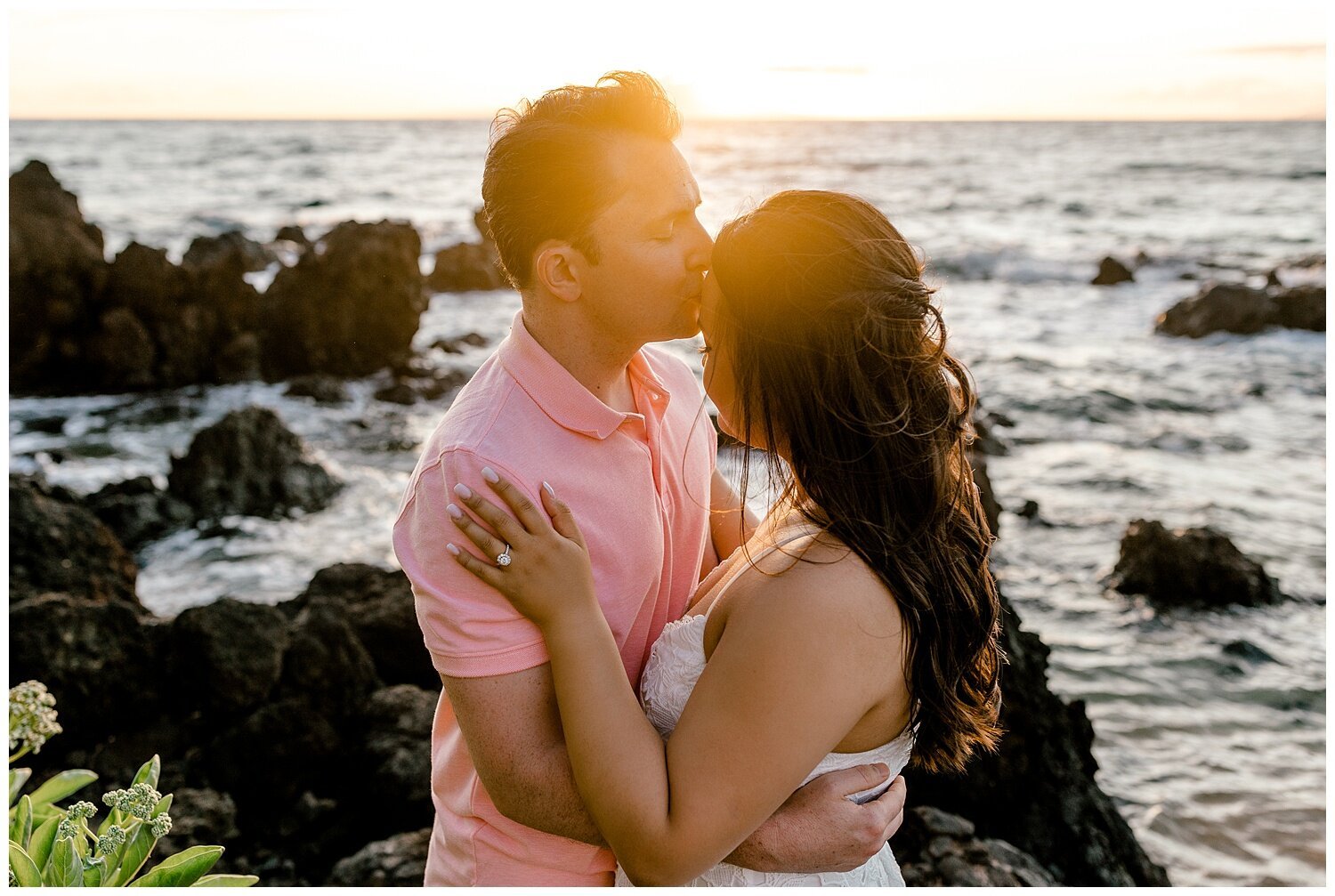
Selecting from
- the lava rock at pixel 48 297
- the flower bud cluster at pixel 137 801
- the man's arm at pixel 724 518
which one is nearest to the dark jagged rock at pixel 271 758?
the flower bud cluster at pixel 137 801

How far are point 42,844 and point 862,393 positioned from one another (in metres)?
2.41

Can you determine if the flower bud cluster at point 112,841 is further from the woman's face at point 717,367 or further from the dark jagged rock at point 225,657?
the dark jagged rock at point 225,657

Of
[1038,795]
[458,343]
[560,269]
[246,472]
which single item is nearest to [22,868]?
[560,269]

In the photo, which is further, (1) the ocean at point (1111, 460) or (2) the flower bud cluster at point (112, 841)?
(1) the ocean at point (1111, 460)

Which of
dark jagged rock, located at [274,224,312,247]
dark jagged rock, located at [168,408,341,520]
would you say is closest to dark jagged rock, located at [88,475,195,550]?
dark jagged rock, located at [168,408,341,520]

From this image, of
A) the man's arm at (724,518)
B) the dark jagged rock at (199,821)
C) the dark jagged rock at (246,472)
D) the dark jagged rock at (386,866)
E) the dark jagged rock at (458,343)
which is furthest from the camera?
the dark jagged rock at (458,343)

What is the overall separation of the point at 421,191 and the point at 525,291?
45.7m

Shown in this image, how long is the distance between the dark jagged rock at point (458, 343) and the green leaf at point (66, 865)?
15.8 meters

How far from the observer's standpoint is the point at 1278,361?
17.0m

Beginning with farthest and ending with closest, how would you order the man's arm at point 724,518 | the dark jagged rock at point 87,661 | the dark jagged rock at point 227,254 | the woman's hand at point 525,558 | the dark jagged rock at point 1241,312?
the dark jagged rock at point 1241,312, the dark jagged rock at point 227,254, the dark jagged rock at point 87,661, the man's arm at point 724,518, the woman's hand at point 525,558

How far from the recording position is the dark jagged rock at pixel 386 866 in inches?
166

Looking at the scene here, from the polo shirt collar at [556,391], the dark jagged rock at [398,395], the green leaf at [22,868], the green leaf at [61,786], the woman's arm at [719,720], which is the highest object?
the polo shirt collar at [556,391]

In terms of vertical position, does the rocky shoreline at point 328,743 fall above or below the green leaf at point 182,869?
below

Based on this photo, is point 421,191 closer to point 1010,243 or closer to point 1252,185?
point 1010,243
